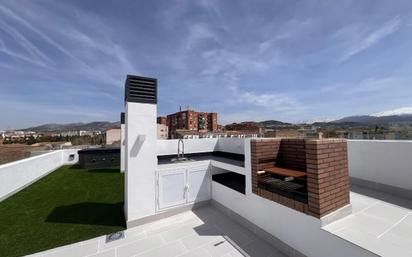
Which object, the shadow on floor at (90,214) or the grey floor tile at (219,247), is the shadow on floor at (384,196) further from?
the shadow on floor at (90,214)

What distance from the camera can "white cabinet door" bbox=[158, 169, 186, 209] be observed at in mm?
4238

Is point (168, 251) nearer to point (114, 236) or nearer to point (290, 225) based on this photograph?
point (114, 236)

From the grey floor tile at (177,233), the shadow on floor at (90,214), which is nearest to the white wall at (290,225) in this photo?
the grey floor tile at (177,233)

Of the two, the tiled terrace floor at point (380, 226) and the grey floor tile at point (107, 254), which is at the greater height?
the tiled terrace floor at point (380, 226)

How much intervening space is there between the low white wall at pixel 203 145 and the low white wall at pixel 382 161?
3121 mm

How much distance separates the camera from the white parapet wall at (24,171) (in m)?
5.68

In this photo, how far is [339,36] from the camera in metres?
6.20

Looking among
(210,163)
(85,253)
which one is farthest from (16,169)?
(210,163)

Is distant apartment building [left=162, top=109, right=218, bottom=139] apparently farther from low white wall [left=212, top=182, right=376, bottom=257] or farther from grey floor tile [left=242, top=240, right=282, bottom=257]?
grey floor tile [left=242, top=240, right=282, bottom=257]

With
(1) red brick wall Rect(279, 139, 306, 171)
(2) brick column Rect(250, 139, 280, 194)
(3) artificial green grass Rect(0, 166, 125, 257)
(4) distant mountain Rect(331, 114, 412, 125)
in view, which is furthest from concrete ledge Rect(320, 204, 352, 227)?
(4) distant mountain Rect(331, 114, 412, 125)

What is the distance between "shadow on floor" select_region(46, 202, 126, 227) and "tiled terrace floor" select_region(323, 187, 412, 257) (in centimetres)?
429

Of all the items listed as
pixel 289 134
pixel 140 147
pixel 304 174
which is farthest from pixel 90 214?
pixel 289 134

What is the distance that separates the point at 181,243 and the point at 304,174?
102 inches

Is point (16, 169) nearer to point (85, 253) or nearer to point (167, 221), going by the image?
point (85, 253)
